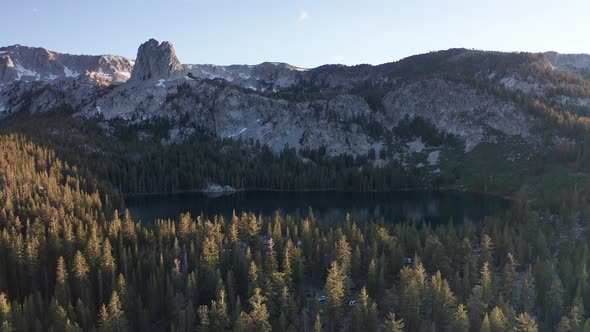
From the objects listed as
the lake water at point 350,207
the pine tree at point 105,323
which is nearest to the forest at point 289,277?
the pine tree at point 105,323

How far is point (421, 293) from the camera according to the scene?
227 feet

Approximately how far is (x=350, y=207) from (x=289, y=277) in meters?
A: 103

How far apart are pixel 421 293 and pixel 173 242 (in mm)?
50739

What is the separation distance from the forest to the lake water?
43.1 meters

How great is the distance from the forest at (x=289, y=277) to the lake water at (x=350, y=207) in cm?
4310

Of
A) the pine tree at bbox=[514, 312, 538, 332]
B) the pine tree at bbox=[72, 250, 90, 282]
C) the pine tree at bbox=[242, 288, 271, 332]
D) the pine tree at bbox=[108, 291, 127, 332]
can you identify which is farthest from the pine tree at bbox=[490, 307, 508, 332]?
the pine tree at bbox=[72, 250, 90, 282]

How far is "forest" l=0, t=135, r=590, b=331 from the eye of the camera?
64688 mm

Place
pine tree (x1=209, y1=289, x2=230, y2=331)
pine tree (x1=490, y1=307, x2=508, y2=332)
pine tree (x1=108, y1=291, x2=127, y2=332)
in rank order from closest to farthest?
pine tree (x1=490, y1=307, x2=508, y2=332) < pine tree (x1=108, y1=291, x2=127, y2=332) < pine tree (x1=209, y1=289, x2=230, y2=331)

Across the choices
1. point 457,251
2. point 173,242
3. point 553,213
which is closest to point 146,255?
point 173,242

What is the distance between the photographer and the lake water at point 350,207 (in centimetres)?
15575

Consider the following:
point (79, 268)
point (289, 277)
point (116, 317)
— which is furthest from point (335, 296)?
point (79, 268)

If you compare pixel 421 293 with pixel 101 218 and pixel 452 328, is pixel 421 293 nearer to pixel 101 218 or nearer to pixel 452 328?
pixel 452 328

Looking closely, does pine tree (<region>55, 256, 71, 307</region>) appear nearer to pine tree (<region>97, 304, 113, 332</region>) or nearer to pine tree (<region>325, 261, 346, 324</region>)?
pine tree (<region>97, 304, 113, 332</region>)

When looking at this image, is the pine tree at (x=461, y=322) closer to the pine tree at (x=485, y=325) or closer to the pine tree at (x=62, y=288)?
the pine tree at (x=485, y=325)
